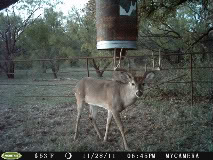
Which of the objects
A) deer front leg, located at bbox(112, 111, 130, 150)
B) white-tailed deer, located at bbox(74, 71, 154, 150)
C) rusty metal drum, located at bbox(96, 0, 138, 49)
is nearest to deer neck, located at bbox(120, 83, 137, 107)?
white-tailed deer, located at bbox(74, 71, 154, 150)

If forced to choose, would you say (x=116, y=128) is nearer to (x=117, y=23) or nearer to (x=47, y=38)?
(x=117, y=23)

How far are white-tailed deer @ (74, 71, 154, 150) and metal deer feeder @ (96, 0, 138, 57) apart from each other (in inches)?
43.6

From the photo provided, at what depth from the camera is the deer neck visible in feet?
17.3

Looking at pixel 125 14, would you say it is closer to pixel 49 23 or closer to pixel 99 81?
pixel 99 81

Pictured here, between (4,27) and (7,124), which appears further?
(4,27)

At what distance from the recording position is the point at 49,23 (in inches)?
1160

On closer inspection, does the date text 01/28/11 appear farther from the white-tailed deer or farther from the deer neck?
the deer neck

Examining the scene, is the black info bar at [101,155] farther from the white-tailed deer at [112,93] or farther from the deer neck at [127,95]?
the deer neck at [127,95]

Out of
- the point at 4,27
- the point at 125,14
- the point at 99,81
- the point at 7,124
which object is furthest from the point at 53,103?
the point at 4,27

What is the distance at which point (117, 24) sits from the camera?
637 cm

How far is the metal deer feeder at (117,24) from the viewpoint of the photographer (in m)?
6.37

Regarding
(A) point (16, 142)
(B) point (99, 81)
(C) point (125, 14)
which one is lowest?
(A) point (16, 142)

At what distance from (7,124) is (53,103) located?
10.4ft

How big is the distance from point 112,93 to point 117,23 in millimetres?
1933
